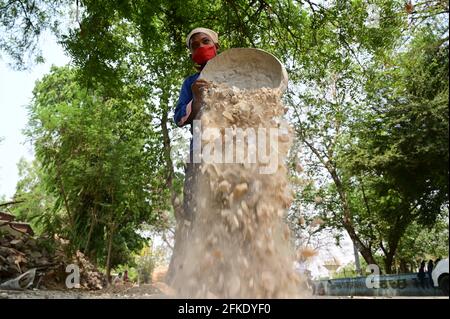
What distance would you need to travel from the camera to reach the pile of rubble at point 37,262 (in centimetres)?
Answer: 460

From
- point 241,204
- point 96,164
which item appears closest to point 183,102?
point 241,204

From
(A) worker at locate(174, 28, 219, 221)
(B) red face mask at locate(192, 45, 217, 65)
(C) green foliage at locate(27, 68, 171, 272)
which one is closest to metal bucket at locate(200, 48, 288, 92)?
(A) worker at locate(174, 28, 219, 221)

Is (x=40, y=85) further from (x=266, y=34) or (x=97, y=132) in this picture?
(x=266, y=34)

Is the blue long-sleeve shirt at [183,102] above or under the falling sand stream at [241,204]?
above

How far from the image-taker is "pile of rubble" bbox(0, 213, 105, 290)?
4598mm

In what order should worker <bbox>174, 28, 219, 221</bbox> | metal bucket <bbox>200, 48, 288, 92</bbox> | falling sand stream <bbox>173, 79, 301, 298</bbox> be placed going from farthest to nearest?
1. metal bucket <bbox>200, 48, 288, 92</bbox>
2. worker <bbox>174, 28, 219, 221</bbox>
3. falling sand stream <bbox>173, 79, 301, 298</bbox>

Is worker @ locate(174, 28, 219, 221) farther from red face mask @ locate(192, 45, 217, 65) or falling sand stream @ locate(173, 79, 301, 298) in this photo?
falling sand stream @ locate(173, 79, 301, 298)

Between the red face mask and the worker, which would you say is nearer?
the worker

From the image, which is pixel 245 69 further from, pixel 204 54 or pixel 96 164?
pixel 96 164

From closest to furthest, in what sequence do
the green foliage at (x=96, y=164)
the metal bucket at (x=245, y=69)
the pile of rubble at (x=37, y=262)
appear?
1. the metal bucket at (x=245, y=69)
2. the pile of rubble at (x=37, y=262)
3. the green foliage at (x=96, y=164)

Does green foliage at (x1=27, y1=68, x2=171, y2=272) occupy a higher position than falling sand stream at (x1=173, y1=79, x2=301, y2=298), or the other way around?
green foliage at (x1=27, y1=68, x2=171, y2=272)

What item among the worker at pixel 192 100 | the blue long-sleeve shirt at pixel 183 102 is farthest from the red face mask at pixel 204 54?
the blue long-sleeve shirt at pixel 183 102

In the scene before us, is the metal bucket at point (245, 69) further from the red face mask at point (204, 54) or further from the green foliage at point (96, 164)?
the green foliage at point (96, 164)

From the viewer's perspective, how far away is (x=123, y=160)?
→ 8664mm
